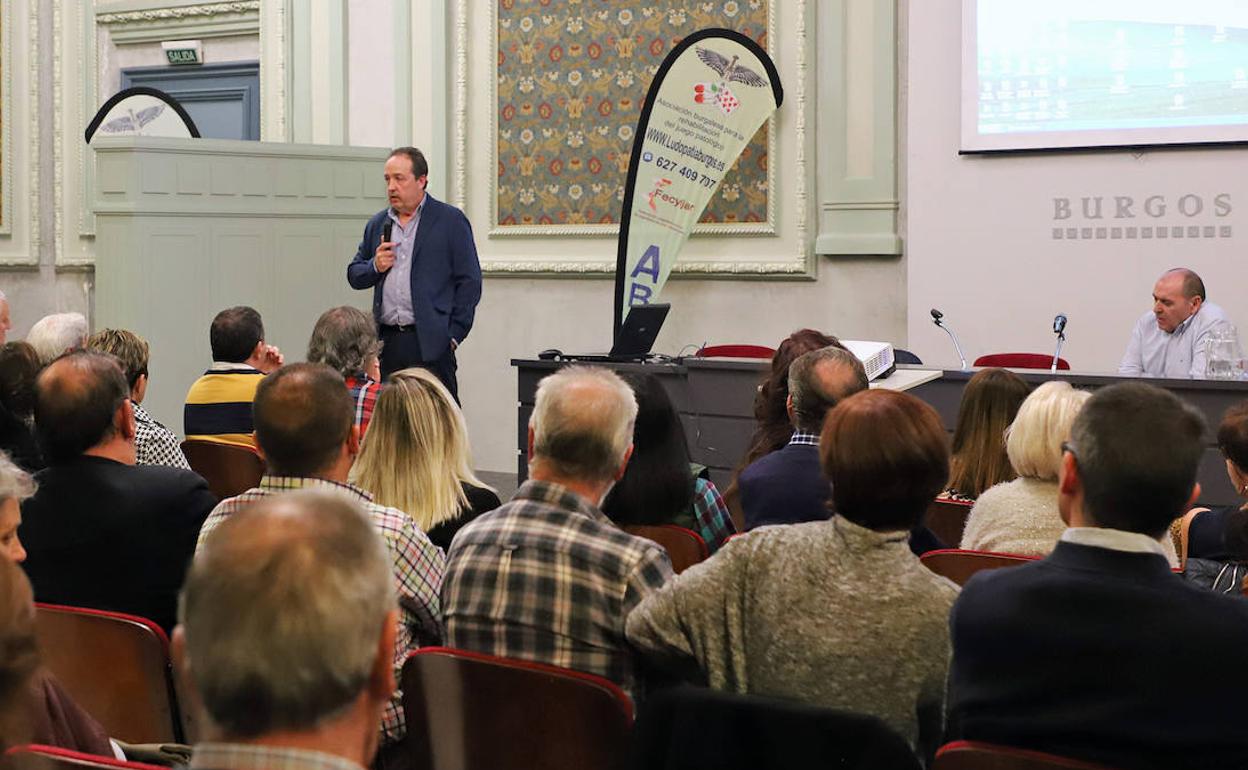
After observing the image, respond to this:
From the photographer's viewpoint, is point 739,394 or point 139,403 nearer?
point 139,403

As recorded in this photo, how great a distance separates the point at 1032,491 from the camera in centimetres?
307

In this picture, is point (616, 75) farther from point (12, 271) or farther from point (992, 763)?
point (992, 763)

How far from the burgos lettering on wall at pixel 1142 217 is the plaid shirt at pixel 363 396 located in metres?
3.65

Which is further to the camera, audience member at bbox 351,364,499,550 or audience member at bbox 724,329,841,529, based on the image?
audience member at bbox 724,329,841,529

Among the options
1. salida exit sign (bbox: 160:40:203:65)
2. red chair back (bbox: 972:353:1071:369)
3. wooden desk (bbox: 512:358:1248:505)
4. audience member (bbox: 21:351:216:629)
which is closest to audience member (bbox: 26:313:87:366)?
wooden desk (bbox: 512:358:1248:505)

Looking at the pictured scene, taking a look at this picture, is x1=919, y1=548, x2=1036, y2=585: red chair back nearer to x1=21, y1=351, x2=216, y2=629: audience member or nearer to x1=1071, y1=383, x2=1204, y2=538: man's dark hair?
x1=1071, y1=383, x2=1204, y2=538: man's dark hair

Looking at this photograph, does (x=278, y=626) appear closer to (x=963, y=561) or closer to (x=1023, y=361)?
(x=963, y=561)

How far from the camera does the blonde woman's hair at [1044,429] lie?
305 cm

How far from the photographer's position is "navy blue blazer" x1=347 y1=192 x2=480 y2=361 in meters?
6.45

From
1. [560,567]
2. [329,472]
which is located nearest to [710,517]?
[329,472]

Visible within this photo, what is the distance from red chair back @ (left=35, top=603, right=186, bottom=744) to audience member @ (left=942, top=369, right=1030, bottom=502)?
205cm

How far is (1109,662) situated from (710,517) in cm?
156

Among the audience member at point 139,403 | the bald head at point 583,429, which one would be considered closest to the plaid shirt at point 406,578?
the bald head at point 583,429

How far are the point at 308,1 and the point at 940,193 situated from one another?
4411mm
